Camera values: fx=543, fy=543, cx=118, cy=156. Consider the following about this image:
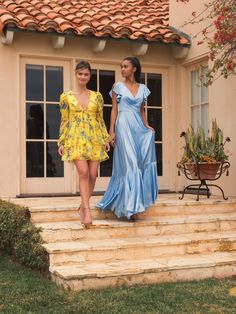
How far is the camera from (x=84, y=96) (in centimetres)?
625

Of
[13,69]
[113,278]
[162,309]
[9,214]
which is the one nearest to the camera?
[162,309]

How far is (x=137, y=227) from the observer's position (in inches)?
247

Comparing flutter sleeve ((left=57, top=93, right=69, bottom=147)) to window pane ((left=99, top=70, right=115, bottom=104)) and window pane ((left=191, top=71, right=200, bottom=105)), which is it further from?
window pane ((left=191, top=71, right=200, bottom=105))

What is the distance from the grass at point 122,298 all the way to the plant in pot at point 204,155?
2.39m

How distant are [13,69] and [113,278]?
4.55m

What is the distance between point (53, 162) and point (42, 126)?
61 centimetres

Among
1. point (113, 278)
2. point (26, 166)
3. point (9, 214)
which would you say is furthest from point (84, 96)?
point (26, 166)

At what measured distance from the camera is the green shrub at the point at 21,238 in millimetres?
5652

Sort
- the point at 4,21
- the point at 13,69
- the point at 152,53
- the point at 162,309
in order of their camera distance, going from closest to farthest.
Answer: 1. the point at 162,309
2. the point at 4,21
3. the point at 13,69
4. the point at 152,53

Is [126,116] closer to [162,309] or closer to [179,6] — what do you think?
[162,309]

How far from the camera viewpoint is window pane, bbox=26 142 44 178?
8656 mm

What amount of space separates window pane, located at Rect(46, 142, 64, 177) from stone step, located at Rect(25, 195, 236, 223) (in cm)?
116

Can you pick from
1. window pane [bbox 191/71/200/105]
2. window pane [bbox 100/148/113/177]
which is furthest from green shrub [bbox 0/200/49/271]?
window pane [bbox 191/71/200/105]

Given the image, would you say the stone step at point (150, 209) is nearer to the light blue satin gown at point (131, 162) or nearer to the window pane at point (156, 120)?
the light blue satin gown at point (131, 162)
